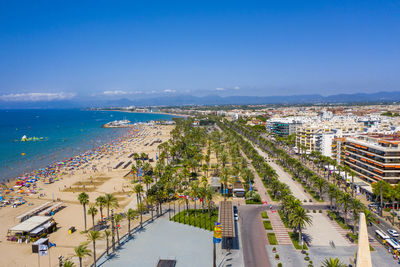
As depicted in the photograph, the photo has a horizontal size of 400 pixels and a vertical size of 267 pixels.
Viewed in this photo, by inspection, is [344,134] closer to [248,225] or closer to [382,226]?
[382,226]

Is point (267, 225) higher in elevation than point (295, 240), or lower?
higher

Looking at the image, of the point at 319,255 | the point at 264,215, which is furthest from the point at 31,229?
the point at 319,255

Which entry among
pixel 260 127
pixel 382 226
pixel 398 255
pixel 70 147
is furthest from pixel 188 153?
pixel 260 127

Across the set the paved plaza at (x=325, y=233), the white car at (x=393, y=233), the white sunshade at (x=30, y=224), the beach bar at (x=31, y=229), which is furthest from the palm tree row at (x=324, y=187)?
the white sunshade at (x=30, y=224)

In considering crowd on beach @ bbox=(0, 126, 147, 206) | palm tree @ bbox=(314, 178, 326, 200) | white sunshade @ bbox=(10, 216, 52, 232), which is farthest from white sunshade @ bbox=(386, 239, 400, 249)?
crowd on beach @ bbox=(0, 126, 147, 206)

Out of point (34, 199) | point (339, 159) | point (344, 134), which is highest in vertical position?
point (344, 134)

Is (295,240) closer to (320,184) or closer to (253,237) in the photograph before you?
(253,237)
